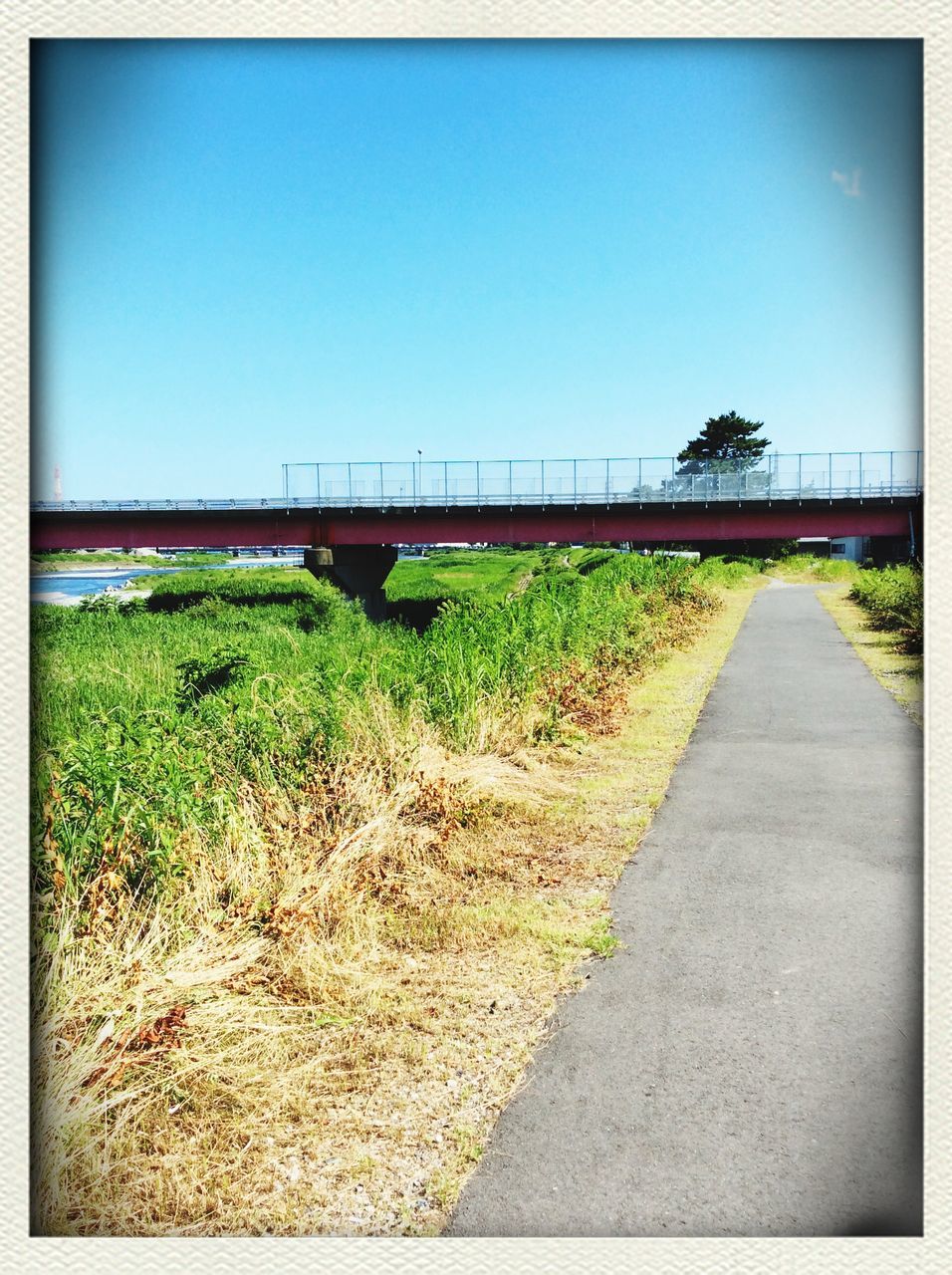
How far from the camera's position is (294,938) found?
2.97 meters

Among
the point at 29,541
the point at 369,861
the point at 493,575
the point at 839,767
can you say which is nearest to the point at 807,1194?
the point at 369,861

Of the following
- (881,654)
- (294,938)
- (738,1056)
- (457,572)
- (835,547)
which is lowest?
(738,1056)

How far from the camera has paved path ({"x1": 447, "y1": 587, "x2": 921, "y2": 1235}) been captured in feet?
6.57

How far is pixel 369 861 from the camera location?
12.0 ft

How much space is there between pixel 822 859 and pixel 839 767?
1.80 meters

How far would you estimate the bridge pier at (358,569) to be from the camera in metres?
25.8

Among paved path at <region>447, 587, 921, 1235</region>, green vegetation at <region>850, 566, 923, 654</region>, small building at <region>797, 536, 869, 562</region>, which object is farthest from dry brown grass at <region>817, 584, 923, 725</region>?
small building at <region>797, 536, 869, 562</region>

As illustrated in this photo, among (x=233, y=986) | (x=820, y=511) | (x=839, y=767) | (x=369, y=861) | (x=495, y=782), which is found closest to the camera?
(x=233, y=986)

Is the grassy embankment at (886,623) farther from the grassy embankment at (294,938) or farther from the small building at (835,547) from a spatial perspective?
the grassy embankment at (294,938)

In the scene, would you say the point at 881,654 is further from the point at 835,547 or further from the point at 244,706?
the point at 835,547

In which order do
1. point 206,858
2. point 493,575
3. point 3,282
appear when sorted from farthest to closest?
point 493,575, point 206,858, point 3,282

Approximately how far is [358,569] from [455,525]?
350cm

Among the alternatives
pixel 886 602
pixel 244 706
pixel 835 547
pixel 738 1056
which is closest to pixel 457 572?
pixel 835 547

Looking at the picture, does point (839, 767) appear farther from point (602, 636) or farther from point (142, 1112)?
point (142, 1112)
